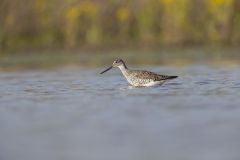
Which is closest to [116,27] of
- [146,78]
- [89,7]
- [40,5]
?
[89,7]

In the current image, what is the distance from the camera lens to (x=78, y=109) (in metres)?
12.6

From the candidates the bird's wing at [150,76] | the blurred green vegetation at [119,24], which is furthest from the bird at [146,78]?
the blurred green vegetation at [119,24]

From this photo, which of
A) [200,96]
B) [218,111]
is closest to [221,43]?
[200,96]

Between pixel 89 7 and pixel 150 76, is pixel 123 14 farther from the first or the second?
pixel 150 76

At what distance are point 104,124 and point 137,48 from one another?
2081 cm

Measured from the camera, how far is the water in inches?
350

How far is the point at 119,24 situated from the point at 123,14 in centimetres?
43

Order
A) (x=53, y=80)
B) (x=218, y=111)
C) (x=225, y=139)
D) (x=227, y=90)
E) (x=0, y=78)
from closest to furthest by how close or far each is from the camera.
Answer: (x=225, y=139), (x=218, y=111), (x=227, y=90), (x=53, y=80), (x=0, y=78)

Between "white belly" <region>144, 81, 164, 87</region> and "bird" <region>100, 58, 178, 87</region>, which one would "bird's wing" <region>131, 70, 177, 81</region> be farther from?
"white belly" <region>144, 81, 164, 87</region>

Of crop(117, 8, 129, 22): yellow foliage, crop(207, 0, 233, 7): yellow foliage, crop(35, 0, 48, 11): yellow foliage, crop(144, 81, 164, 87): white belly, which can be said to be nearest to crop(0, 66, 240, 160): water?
crop(144, 81, 164, 87): white belly

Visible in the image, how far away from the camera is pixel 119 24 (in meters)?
33.4

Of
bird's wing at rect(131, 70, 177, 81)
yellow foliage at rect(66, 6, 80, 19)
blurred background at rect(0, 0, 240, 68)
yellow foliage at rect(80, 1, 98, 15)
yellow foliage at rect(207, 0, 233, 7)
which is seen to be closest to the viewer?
bird's wing at rect(131, 70, 177, 81)

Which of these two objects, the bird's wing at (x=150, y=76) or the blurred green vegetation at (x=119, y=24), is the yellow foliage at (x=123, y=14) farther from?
the bird's wing at (x=150, y=76)

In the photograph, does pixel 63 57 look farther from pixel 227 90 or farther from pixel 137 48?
pixel 227 90
